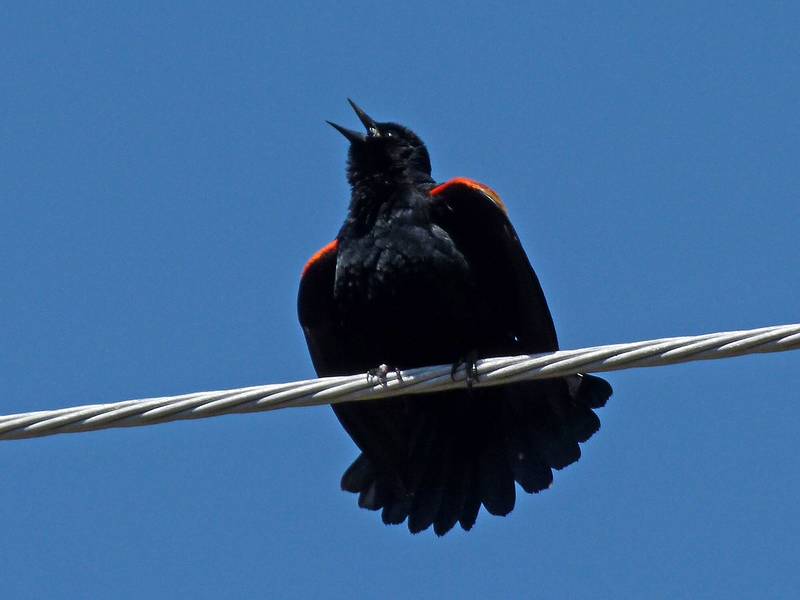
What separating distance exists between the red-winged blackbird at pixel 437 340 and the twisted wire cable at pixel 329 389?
4.58 ft

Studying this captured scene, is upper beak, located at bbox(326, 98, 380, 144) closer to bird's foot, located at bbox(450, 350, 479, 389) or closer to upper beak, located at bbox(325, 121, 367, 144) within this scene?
upper beak, located at bbox(325, 121, 367, 144)

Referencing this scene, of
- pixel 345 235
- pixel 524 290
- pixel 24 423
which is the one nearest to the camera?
pixel 24 423

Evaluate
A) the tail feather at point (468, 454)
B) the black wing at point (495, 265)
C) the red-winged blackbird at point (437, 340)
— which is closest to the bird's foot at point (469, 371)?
the red-winged blackbird at point (437, 340)

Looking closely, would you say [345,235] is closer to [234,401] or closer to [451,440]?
[451,440]

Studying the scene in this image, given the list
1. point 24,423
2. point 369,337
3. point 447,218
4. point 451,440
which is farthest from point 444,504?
point 24,423

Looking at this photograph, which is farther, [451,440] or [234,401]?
[451,440]

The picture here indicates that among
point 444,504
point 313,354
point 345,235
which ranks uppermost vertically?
point 345,235

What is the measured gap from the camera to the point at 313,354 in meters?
7.14

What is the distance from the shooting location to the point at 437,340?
6.65 meters

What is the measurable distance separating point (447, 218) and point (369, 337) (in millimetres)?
661

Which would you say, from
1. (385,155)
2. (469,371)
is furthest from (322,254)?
(469,371)

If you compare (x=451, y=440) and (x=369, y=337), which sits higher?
(x=369, y=337)

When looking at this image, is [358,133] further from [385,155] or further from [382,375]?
[382,375]

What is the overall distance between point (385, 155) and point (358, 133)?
0.86 ft
